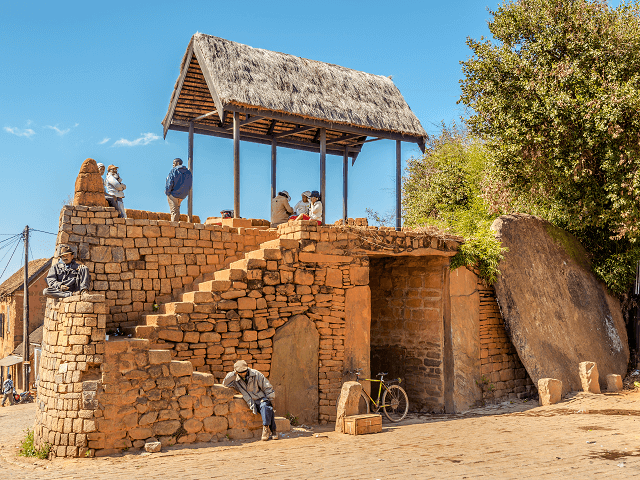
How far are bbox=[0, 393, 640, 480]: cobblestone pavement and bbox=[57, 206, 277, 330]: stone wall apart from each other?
2.46 m

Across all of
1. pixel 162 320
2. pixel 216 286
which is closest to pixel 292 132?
pixel 216 286

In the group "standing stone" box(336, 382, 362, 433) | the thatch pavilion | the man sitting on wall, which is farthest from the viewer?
the thatch pavilion

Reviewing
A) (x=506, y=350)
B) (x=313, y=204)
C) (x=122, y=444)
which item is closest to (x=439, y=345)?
(x=506, y=350)

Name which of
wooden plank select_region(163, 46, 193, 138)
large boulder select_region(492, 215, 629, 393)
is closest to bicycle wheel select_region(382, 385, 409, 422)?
large boulder select_region(492, 215, 629, 393)

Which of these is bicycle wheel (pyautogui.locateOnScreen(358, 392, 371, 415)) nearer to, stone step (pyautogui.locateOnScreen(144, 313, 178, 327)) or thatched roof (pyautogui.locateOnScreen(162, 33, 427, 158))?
stone step (pyautogui.locateOnScreen(144, 313, 178, 327))

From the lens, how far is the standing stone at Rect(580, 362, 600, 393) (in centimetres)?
1224

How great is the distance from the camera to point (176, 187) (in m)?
10.7

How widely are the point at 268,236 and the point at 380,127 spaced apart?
4.44 metres

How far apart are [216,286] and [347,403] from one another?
263 cm

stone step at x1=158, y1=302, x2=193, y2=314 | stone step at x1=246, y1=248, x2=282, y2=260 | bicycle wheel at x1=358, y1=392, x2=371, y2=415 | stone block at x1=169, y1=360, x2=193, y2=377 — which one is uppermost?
stone step at x1=246, y1=248, x2=282, y2=260

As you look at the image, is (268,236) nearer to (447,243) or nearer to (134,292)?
(134,292)

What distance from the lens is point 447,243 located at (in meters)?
11.9

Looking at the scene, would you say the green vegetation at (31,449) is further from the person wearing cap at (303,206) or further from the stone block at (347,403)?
the person wearing cap at (303,206)

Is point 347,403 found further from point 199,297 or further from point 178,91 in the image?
point 178,91
